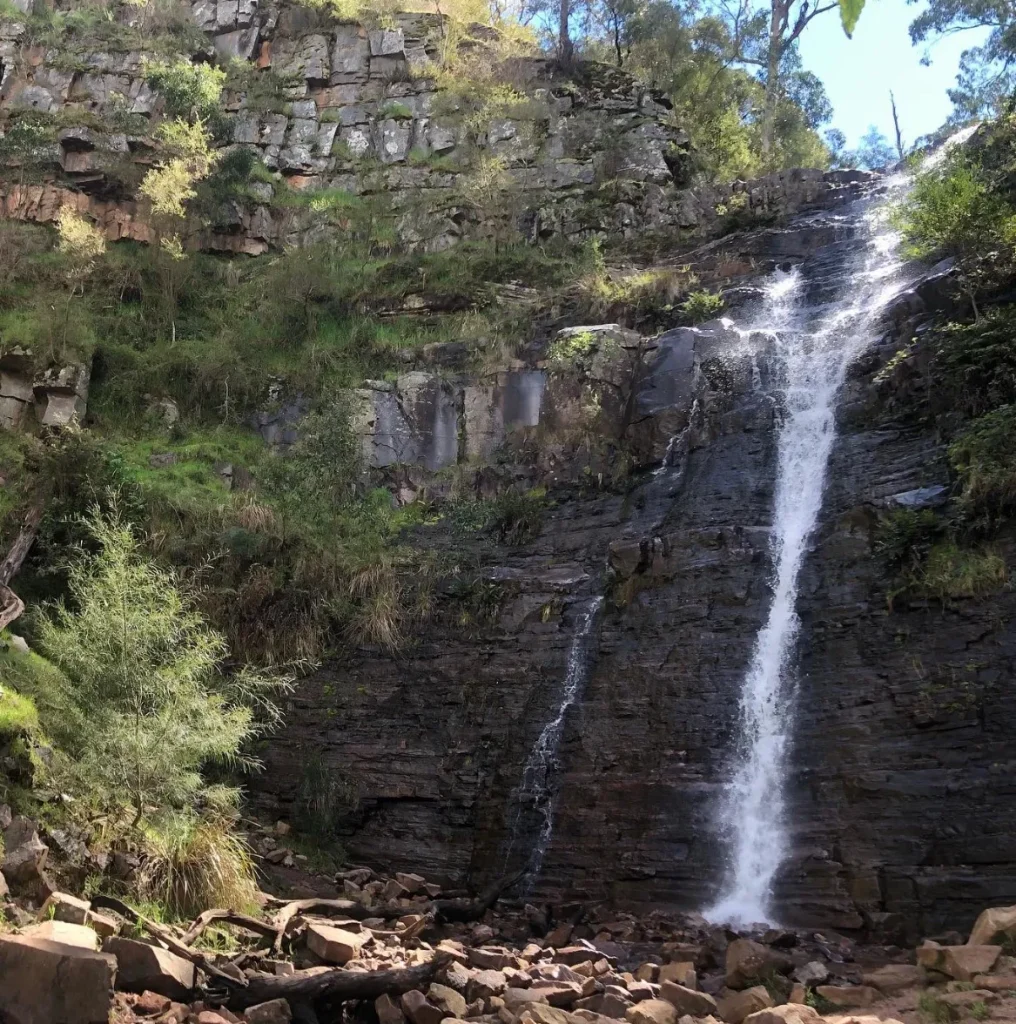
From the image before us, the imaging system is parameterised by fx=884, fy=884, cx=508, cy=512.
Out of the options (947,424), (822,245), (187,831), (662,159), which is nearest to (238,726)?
(187,831)

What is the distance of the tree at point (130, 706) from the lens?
8.59 meters

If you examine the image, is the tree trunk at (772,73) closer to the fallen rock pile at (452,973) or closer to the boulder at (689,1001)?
the fallen rock pile at (452,973)

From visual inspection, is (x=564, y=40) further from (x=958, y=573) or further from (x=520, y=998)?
(x=520, y=998)

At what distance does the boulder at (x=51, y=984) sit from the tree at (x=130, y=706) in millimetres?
2761

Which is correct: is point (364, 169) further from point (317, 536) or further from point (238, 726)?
point (238, 726)

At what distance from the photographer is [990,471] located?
11.5 m

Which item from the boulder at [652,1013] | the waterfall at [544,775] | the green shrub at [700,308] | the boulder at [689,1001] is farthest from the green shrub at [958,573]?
the green shrub at [700,308]

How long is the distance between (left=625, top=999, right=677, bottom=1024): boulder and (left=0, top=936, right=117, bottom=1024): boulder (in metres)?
3.66

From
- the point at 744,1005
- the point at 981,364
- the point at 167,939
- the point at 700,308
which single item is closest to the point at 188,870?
the point at 167,939

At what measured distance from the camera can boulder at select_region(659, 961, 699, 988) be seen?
24.3 ft

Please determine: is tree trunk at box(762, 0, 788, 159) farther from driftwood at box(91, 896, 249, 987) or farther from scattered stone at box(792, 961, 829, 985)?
driftwood at box(91, 896, 249, 987)

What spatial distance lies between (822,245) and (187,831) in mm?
19043

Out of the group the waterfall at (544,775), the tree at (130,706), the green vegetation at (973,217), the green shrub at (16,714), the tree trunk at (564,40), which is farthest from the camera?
the tree trunk at (564,40)

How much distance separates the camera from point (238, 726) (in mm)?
9672
